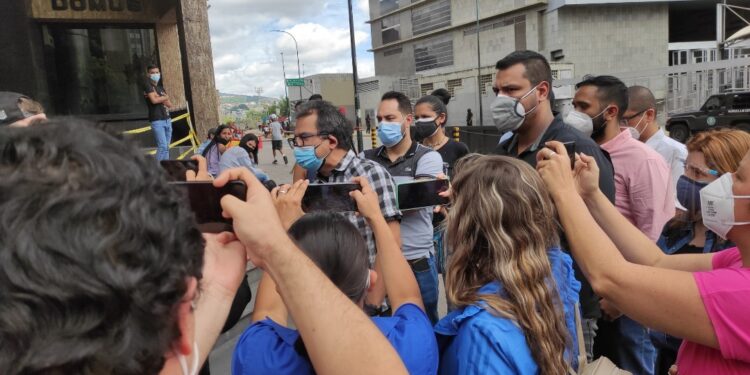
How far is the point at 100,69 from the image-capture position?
40.0 feet

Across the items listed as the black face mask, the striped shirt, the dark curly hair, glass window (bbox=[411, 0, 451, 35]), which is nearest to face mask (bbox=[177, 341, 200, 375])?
the dark curly hair

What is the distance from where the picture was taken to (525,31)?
42188 mm

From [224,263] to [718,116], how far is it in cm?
1956

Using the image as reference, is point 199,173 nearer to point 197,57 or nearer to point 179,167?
point 179,167

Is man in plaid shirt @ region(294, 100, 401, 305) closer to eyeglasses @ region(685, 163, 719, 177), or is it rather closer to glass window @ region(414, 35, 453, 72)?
eyeglasses @ region(685, 163, 719, 177)

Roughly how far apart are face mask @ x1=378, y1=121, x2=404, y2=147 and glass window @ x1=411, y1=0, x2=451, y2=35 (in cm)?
5012

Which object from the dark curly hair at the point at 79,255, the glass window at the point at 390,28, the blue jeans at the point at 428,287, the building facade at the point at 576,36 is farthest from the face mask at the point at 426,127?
the glass window at the point at 390,28

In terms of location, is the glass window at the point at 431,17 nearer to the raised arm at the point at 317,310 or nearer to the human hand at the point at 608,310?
the human hand at the point at 608,310

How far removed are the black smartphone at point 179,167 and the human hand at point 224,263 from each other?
72 centimetres

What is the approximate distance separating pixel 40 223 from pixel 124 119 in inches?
486

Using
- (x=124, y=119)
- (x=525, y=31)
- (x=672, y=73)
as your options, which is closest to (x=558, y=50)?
(x=525, y=31)

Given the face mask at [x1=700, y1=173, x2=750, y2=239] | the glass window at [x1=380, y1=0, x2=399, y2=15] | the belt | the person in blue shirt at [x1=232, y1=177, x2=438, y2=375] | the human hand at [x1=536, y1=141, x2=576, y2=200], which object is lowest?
the belt

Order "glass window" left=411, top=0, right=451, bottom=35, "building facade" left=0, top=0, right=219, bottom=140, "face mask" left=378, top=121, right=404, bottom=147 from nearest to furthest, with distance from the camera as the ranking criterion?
"face mask" left=378, top=121, right=404, bottom=147 → "building facade" left=0, top=0, right=219, bottom=140 → "glass window" left=411, top=0, right=451, bottom=35

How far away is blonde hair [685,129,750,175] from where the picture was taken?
102 inches
